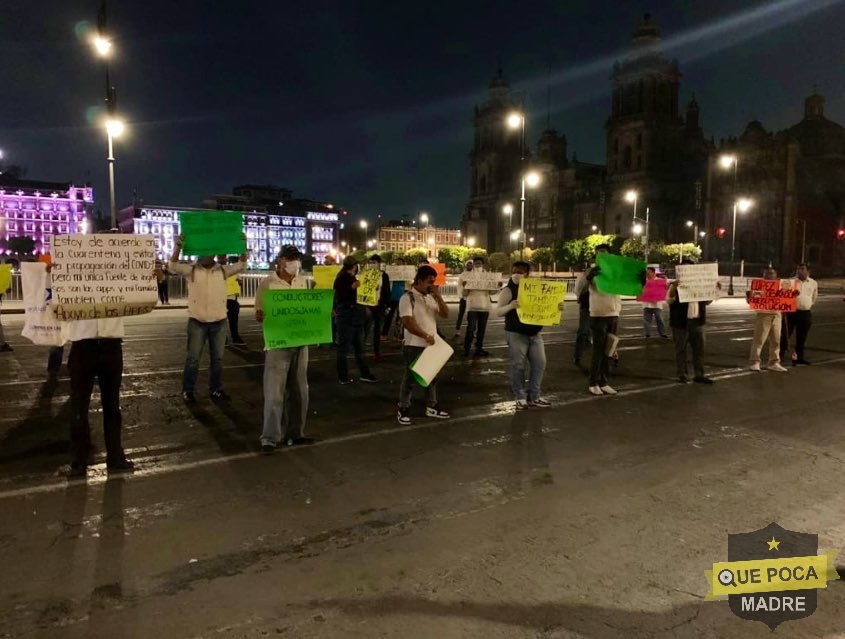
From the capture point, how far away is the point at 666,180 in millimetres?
87375

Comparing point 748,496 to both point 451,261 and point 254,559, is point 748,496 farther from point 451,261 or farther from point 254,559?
point 451,261

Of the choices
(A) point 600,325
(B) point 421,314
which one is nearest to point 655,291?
(A) point 600,325

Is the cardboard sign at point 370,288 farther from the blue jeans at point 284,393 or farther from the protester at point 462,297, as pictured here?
the blue jeans at point 284,393

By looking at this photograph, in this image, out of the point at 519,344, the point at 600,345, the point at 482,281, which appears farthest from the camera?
the point at 482,281

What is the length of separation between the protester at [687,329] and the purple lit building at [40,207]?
449ft

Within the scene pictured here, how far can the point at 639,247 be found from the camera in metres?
56.5

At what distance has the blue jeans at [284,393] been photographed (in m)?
6.33

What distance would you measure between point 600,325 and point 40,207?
15313 cm

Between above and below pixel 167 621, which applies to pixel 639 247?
above

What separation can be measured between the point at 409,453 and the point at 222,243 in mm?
3447

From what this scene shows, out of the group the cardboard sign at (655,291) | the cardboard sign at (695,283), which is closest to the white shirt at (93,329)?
the cardboard sign at (695,283)

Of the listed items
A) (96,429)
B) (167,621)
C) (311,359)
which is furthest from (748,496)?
(311,359)

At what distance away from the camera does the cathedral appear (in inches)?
2662
